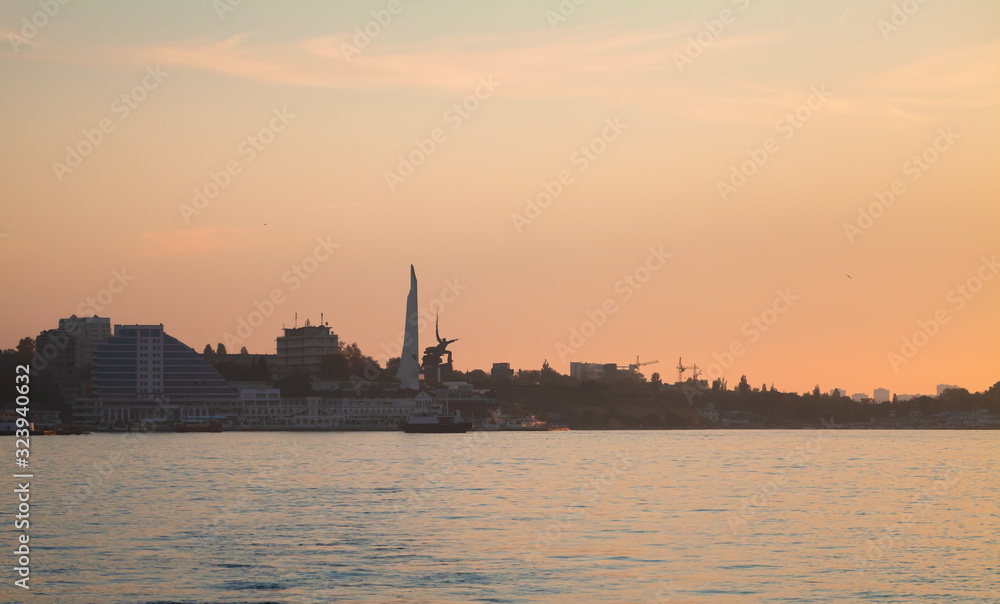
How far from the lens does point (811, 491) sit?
60.4 m

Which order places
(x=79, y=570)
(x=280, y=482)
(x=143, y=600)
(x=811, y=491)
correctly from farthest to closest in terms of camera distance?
(x=280, y=482) → (x=811, y=491) → (x=79, y=570) → (x=143, y=600)

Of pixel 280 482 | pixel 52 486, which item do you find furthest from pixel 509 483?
pixel 52 486

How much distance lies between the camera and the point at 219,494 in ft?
186

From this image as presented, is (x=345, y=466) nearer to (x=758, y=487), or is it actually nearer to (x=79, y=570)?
(x=758, y=487)

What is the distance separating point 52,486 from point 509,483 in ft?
82.6

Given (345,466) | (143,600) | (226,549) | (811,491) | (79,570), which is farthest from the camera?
(345,466)

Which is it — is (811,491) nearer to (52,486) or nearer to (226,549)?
(226,549)

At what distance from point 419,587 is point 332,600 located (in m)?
2.67

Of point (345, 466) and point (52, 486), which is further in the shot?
point (345, 466)

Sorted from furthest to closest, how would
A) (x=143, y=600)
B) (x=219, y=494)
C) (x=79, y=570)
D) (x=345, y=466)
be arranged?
(x=345, y=466), (x=219, y=494), (x=79, y=570), (x=143, y=600)

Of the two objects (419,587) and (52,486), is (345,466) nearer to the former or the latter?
(52,486)

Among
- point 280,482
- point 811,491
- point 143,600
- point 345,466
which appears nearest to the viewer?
point 143,600

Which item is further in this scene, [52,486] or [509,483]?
[509,483]

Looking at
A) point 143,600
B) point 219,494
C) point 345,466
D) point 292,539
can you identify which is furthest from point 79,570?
point 345,466
